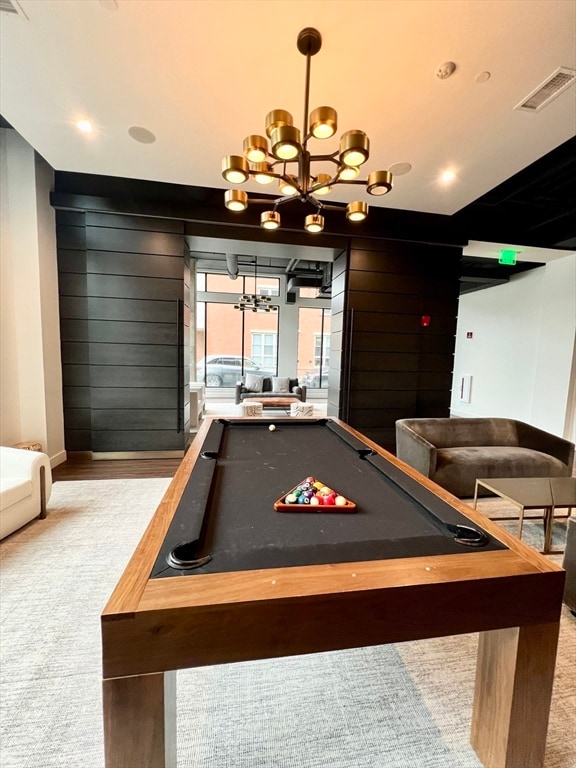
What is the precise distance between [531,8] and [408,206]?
8.64 feet

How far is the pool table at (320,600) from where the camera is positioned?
78cm

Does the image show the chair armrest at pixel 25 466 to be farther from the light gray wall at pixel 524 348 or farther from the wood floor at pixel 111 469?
the light gray wall at pixel 524 348

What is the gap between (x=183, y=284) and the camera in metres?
4.48

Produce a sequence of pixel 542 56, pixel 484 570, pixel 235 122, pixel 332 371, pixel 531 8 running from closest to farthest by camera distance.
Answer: pixel 484 570 → pixel 531 8 → pixel 542 56 → pixel 235 122 → pixel 332 371

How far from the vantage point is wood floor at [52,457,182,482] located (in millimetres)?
3750

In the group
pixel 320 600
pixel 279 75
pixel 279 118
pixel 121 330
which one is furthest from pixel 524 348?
pixel 320 600

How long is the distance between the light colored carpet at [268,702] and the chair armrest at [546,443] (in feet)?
6.87

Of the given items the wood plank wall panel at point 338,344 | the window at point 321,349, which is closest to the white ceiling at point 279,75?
the wood plank wall panel at point 338,344

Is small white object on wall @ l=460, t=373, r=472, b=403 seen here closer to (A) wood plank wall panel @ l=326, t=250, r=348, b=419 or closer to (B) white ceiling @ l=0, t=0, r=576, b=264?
(A) wood plank wall panel @ l=326, t=250, r=348, b=419

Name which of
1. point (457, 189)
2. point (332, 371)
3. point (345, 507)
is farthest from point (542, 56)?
point (332, 371)

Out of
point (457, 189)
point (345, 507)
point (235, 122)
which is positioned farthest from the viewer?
point (457, 189)

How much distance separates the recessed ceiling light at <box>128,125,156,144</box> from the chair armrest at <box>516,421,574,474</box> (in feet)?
16.3

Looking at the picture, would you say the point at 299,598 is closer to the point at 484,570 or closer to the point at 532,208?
the point at 484,570

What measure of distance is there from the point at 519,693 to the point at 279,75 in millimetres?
3578
